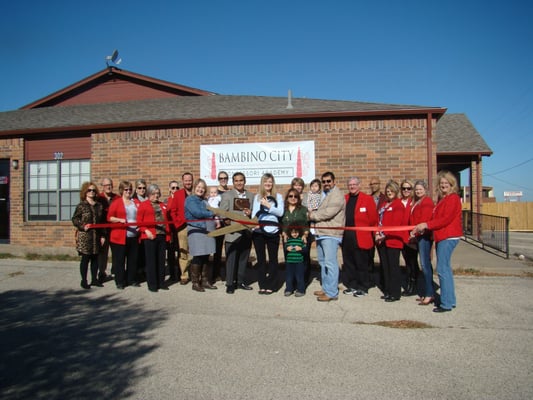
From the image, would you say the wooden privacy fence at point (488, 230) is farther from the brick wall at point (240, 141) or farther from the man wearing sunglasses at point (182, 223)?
the man wearing sunglasses at point (182, 223)

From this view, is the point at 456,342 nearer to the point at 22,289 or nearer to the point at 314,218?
the point at 314,218

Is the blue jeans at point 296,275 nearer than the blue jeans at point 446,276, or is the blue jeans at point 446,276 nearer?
the blue jeans at point 446,276

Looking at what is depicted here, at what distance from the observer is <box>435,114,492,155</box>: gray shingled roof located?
1375cm

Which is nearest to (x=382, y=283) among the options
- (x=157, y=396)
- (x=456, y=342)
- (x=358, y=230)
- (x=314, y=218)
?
(x=358, y=230)

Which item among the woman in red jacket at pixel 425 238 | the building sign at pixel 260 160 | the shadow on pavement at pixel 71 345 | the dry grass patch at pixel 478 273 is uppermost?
the building sign at pixel 260 160

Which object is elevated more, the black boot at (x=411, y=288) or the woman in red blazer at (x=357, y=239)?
the woman in red blazer at (x=357, y=239)

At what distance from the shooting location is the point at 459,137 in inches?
593

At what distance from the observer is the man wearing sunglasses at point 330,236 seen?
630 cm

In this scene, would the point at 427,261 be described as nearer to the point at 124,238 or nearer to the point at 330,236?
the point at 330,236

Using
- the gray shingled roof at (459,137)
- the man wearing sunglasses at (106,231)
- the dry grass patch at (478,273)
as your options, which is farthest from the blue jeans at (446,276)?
the gray shingled roof at (459,137)

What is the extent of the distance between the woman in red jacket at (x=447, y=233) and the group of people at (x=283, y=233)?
0.04 feet

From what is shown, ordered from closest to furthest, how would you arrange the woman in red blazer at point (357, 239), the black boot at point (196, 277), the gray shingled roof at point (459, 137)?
the woman in red blazer at point (357, 239) → the black boot at point (196, 277) → the gray shingled roof at point (459, 137)

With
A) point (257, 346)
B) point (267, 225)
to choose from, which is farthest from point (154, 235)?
point (257, 346)

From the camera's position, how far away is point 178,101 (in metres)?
14.1
